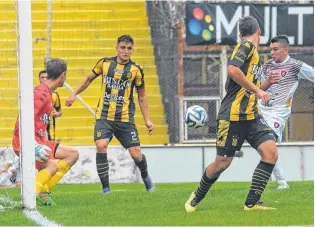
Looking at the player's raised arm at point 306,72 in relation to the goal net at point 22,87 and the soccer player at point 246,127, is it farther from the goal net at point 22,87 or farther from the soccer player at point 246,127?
the goal net at point 22,87

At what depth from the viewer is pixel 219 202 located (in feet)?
32.2

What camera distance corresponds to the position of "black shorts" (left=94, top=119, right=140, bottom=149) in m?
11.4

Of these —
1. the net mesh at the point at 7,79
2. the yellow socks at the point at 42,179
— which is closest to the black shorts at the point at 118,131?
the net mesh at the point at 7,79

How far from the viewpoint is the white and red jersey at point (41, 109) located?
388 inches

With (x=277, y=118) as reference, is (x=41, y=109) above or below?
above

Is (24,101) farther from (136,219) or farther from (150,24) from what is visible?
(150,24)

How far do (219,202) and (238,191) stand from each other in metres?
1.33

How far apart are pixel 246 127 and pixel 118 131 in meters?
3.00

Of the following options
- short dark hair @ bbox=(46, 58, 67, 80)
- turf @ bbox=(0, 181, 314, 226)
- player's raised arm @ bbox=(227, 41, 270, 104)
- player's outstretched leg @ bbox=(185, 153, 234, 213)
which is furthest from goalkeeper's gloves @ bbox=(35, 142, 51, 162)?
player's raised arm @ bbox=(227, 41, 270, 104)

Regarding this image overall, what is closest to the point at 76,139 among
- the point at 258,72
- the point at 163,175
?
the point at 163,175

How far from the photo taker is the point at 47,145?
997 cm

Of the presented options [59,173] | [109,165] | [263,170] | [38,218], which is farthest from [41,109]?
[109,165]

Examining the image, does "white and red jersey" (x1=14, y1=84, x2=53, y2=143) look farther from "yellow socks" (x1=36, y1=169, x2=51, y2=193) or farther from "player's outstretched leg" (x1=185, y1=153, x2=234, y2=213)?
"player's outstretched leg" (x1=185, y1=153, x2=234, y2=213)

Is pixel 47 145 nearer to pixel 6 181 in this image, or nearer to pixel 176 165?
pixel 6 181
